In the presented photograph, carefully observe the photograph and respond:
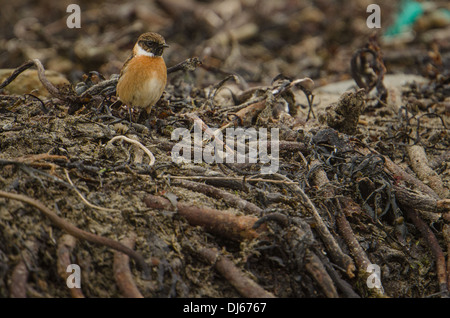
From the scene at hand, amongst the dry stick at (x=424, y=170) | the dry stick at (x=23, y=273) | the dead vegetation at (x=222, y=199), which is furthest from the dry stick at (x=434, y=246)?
the dry stick at (x=23, y=273)

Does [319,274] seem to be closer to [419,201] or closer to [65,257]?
[419,201]

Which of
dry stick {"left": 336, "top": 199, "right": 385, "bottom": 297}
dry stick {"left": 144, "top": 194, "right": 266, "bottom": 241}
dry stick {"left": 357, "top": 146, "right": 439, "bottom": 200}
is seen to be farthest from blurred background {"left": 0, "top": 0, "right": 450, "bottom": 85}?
dry stick {"left": 144, "top": 194, "right": 266, "bottom": 241}

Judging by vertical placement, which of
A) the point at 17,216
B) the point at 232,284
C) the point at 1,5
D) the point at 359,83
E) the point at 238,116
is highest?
the point at 1,5

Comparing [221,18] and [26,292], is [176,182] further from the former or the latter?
[221,18]

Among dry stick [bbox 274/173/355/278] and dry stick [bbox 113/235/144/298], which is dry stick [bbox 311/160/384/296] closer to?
dry stick [bbox 274/173/355/278]

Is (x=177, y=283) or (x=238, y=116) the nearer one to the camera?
(x=177, y=283)

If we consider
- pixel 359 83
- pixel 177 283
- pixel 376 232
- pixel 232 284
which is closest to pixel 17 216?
pixel 177 283

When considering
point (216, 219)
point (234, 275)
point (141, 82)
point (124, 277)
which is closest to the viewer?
point (124, 277)

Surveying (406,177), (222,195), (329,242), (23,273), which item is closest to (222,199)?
(222,195)
